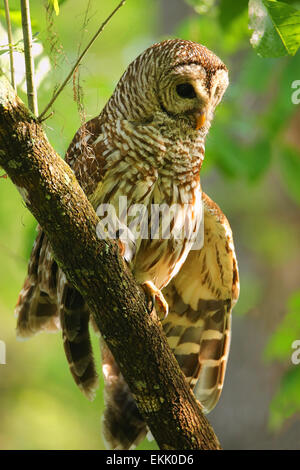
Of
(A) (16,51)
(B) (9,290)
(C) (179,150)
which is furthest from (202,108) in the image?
(B) (9,290)

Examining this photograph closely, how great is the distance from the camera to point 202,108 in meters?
2.83

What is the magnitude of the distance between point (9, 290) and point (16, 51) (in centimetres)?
508

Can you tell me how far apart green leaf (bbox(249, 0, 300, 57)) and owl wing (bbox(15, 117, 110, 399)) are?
36.0 inches

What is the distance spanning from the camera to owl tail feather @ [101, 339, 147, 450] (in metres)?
3.51

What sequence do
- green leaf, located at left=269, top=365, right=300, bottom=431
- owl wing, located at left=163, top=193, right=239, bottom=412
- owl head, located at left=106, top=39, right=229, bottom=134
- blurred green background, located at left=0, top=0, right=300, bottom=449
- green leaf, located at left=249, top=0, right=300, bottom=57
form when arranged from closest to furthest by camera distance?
green leaf, located at left=249, top=0, right=300, bottom=57
owl head, located at left=106, top=39, right=229, bottom=134
blurred green background, located at left=0, top=0, right=300, bottom=449
owl wing, located at left=163, top=193, right=239, bottom=412
green leaf, located at left=269, top=365, right=300, bottom=431

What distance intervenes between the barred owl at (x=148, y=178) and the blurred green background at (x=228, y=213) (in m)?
0.18

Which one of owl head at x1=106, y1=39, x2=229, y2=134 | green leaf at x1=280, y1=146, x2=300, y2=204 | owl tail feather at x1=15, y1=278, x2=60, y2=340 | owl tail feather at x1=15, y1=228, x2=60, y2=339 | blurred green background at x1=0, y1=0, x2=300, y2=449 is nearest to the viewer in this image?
owl head at x1=106, y1=39, x2=229, y2=134

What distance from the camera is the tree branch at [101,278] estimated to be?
2066 mm

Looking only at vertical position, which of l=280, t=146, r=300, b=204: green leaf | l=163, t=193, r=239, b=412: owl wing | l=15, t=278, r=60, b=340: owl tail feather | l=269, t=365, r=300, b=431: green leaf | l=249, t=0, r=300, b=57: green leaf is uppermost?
l=249, t=0, r=300, b=57: green leaf

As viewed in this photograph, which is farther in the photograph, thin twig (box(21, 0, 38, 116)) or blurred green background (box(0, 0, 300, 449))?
blurred green background (box(0, 0, 300, 449))

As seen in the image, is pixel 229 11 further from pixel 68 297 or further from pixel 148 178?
pixel 68 297

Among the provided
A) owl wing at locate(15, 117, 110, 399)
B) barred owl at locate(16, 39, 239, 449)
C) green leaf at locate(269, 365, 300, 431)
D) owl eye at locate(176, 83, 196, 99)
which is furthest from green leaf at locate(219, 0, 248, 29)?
green leaf at locate(269, 365, 300, 431)

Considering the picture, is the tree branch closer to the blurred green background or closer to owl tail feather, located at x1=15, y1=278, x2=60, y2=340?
the blurred green background

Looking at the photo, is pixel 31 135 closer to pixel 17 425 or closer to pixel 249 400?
pixel 249 400
